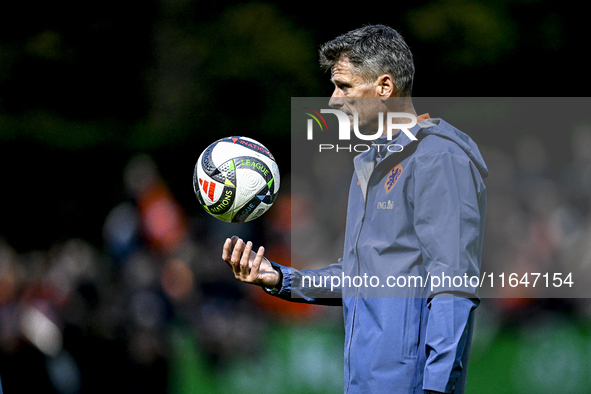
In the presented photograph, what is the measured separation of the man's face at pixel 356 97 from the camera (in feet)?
7.34

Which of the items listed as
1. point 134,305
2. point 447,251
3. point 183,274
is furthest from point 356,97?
point 134,305

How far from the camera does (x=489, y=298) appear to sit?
490 centimetres

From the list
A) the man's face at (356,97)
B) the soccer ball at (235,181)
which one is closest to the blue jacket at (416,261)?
the man's face at (356,97)

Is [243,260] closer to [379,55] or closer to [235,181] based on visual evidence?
[235,181]

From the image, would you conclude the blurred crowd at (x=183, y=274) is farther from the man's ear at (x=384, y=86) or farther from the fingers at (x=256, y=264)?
the man's ear at (x=384, y=86)

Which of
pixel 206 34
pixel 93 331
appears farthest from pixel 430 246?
pixel 206 34

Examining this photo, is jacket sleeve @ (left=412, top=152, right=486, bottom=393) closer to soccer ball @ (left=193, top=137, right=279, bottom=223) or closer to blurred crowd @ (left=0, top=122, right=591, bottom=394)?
soccer ball @ (left=193, top=137, right=279, bottom=223)

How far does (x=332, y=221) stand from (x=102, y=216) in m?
2.16

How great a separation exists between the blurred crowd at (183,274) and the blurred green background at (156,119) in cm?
2

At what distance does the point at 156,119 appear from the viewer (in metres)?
5.86

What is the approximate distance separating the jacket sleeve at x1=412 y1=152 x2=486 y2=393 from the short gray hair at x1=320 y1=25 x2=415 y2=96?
462mm

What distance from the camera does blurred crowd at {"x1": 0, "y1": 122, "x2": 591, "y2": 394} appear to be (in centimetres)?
500

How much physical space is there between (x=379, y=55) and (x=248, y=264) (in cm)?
96

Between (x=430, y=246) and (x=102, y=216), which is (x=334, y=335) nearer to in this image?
(x=102, y=216)
